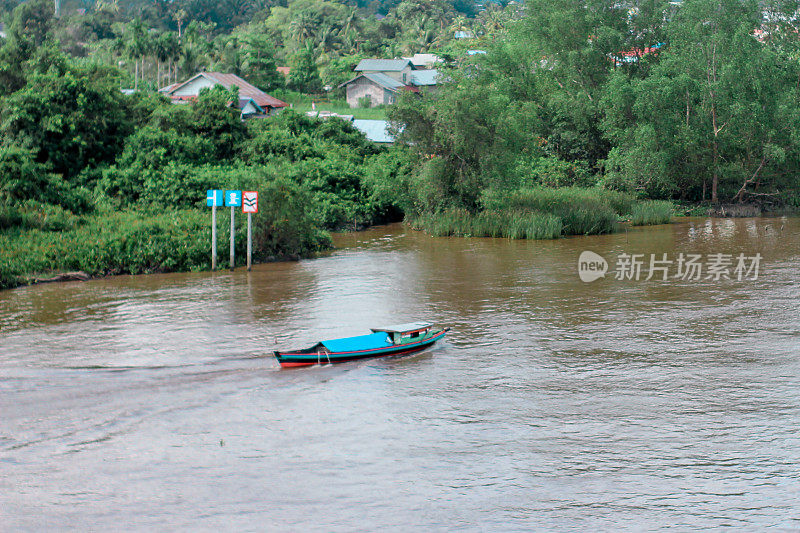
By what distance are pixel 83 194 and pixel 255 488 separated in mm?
19221

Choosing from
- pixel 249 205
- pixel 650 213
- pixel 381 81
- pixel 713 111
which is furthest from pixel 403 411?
pixel 381 81

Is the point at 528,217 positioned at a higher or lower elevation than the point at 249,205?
lower

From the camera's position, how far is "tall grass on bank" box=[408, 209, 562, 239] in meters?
30.2

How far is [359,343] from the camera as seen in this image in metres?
14.7

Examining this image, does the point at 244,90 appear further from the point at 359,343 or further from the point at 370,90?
the point at 359,343

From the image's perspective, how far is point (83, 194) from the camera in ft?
86.4

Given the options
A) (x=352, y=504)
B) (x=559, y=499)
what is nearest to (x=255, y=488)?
(x=352, y=504)

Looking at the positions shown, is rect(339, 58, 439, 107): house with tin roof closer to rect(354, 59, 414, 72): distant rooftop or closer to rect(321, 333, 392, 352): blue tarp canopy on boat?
rect(354, 59, 414, 72): distant rooftop

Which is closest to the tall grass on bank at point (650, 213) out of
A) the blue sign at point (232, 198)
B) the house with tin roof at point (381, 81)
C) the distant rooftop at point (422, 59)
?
the blue sign at point (232, 198)

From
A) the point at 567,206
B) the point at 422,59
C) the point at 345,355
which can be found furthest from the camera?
the point at 422,59

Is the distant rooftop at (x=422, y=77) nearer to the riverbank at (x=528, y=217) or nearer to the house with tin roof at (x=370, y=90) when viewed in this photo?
the house with tin roof at (x=370, y=90)

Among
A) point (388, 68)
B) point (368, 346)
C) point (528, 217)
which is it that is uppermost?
point (388, 68)

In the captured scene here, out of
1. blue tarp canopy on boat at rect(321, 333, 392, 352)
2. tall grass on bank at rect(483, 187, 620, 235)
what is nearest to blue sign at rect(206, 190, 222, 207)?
blue tarp canopy on boat at rect(321, 333, 392, 352)

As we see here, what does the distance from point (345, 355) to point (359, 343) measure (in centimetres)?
44
